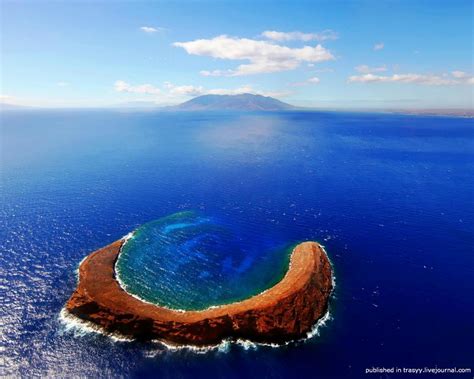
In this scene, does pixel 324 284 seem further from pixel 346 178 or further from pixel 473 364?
pixel 346 178

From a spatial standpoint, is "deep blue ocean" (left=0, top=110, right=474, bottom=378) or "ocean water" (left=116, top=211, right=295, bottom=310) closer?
"deep blue ocean" (left=0, top=110, right=474, bottom=378)

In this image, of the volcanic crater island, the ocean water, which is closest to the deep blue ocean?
the ocean water

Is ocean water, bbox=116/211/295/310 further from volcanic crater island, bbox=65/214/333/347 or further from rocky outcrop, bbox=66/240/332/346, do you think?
rocky outcrop, bbox=66/240/332/346

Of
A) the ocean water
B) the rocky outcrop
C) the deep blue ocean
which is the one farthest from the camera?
the ocean water

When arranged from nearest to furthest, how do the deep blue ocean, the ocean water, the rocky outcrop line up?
the deep blue ocean < the rocky outcrop < the ocean water

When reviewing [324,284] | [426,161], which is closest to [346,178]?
[426,161]

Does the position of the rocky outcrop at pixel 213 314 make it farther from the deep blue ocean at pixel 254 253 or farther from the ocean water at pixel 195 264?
the ocean water at pixel 195 264

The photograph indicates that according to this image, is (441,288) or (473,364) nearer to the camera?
(473,364)
